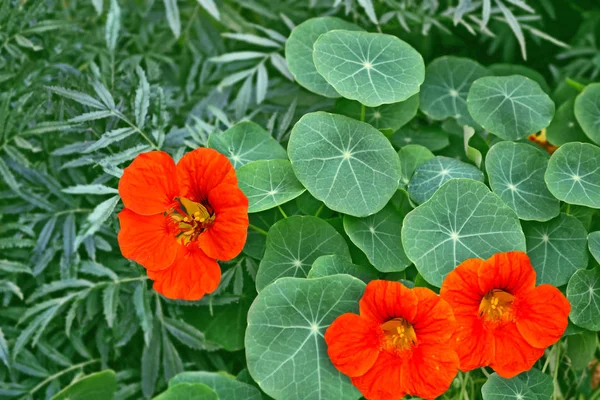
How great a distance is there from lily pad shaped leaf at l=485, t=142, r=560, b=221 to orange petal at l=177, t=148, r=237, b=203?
0.40m

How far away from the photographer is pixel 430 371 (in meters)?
0.81

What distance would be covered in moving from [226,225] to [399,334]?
27cm

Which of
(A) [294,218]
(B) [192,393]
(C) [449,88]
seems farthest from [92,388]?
(C) [449,88]

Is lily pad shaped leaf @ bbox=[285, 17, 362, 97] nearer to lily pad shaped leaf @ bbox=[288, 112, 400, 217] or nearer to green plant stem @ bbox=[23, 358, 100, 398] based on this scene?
lily pad shaped leaf @ bbox=[288, 112, 400, 217]

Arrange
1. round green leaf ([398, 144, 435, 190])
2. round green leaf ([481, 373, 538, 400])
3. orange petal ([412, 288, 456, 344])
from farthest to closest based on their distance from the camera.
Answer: round green leaf ([398, 144, 435, 190]), round green leaf ([481, 373, 538, 400]), orange petal ([412, 288, 456, 344])

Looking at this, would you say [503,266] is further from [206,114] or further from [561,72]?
[561,72]

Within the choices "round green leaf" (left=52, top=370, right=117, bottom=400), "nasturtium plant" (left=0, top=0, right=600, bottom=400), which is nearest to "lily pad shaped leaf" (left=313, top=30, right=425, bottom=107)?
"nasturtium plant" (left=0, top=0, right=600, bottom=400)

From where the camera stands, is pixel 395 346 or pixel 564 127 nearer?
pixel 395 346

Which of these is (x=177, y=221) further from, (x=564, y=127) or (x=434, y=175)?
(x=564, y=127)

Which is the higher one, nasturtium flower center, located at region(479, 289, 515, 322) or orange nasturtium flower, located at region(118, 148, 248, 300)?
orange nasturtium flower, located at region(118, 148, 248, 300)

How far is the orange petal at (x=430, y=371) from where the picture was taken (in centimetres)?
80

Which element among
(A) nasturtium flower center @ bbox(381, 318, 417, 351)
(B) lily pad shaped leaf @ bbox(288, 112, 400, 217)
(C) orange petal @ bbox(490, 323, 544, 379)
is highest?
(B) lily pad shaped leaf @ bbox(288, 112, 400, 217)

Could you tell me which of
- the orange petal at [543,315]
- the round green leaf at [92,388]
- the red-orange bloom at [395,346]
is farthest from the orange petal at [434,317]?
the round green leaf at [92,388]

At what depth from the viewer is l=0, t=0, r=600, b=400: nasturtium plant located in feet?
2.77
